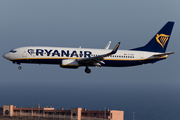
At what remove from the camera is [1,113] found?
16238 centimetres

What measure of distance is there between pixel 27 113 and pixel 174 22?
102 m

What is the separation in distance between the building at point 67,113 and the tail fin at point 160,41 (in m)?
68.2

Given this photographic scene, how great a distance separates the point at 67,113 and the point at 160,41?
82.2 meters

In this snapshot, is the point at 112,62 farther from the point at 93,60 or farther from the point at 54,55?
the point at 54,55

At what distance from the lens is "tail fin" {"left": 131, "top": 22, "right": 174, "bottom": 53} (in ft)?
279

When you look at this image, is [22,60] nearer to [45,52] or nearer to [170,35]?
[45,52]

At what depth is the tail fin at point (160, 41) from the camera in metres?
85.0

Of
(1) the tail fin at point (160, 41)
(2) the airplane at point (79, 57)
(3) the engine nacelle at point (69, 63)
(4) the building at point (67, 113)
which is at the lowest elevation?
(4) the building at point (67, 113)

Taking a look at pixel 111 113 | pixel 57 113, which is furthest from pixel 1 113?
pixel 111 113

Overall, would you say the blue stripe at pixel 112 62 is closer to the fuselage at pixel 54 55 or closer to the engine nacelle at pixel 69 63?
the fuselage at pixel 54 55

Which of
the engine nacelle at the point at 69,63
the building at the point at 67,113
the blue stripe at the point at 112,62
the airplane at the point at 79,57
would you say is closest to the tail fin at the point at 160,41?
the airplane at the point at 79,57

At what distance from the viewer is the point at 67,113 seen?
157 m

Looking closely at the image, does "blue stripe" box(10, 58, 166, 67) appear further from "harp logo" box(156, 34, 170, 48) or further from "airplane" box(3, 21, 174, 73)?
"harp logo" box(156, 34, 170, 48)

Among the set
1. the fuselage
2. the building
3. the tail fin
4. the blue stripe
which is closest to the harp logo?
the tail fin
